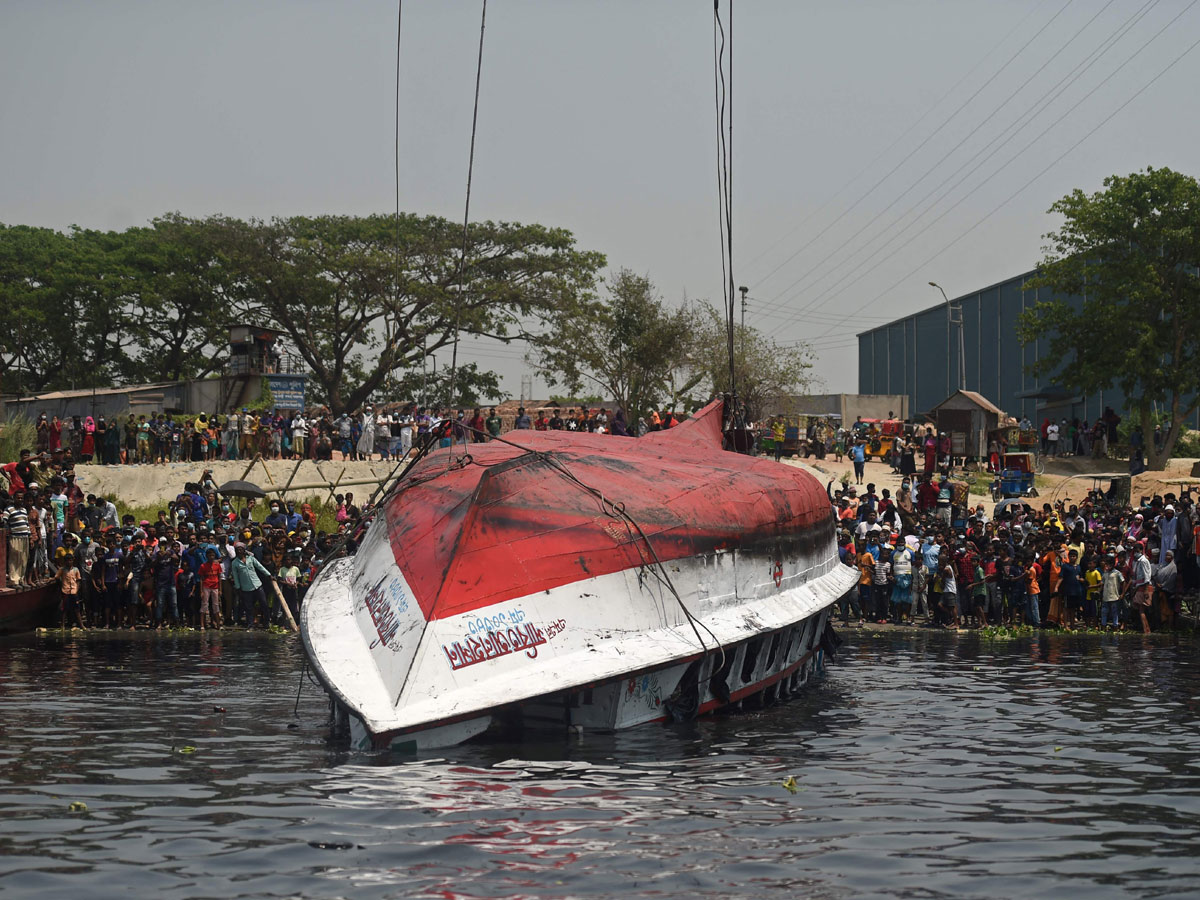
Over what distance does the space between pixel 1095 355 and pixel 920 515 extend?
16170mm

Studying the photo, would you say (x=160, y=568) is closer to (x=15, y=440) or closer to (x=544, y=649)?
(x=15, y=440)

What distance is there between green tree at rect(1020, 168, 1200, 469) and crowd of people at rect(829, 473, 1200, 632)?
1694 centimetres

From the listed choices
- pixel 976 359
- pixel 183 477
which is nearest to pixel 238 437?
pixel 183 477

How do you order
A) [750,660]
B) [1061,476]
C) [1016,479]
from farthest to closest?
1. [1061,476]
2. [1016,479]
3. [750,660]

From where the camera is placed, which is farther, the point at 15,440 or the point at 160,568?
the point at 15,440

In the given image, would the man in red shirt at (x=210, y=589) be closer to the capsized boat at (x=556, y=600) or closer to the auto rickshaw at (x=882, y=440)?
the capsized boat at (x=556, y=600)

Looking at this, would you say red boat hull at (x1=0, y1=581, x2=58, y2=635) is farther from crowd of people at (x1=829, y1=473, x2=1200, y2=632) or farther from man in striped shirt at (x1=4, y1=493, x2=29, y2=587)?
crowd of people at (x1=829, y1=473, x2=1200, y2=632)

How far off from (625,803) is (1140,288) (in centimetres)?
3771

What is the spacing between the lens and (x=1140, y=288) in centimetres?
4366

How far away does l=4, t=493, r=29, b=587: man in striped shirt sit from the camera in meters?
25.6

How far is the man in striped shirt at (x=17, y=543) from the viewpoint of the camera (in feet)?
83.9

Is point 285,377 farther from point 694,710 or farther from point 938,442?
point 694,710

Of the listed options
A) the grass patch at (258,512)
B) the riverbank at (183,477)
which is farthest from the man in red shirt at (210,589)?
the riverbank at (183,477)

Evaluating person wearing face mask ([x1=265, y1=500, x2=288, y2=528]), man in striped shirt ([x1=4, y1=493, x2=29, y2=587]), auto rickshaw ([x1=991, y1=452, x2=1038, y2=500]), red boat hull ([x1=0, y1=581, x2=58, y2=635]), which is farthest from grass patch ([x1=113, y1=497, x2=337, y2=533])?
auto rickshaw ([x1=991, y1=452, x2=1038, y2=500])
